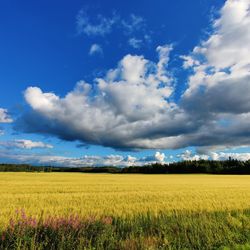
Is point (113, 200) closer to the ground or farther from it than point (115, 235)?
farther from it

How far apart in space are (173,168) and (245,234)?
129 m

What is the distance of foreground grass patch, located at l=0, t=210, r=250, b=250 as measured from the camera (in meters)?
8.11

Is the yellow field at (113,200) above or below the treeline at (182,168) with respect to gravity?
below

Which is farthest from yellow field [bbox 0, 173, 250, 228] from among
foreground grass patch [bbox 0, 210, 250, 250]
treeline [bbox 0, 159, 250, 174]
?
treeline [bbox 0, 159, 250, 174]

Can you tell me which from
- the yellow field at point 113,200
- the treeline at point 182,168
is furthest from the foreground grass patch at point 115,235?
the treeline at point 182,168

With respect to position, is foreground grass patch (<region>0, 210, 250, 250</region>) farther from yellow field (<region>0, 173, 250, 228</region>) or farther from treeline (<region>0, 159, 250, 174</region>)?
treeline (<region>0, 159, 250, 174</region>)

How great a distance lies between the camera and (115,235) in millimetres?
9375

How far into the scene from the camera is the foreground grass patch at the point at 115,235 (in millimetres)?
8109

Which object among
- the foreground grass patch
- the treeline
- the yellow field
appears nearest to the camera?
the foreground grass patch

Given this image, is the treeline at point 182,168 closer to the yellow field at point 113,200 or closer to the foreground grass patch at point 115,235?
the yellow field at point 113,200

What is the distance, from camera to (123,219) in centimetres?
1280

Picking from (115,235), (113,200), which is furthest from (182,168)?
(115,235)

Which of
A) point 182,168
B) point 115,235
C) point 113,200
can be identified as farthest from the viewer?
point 182,168

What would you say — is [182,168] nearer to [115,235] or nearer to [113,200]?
[113,200]
